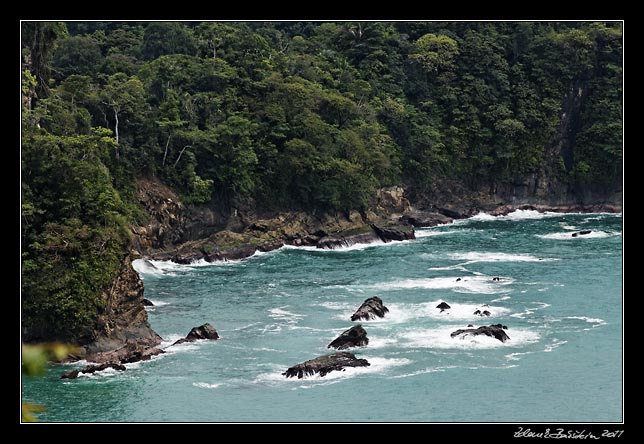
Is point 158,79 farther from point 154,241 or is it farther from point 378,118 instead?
point 378,118

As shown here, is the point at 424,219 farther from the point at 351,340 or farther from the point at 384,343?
the point at 351,340

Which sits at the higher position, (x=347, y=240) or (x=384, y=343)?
(x=347, y=240)

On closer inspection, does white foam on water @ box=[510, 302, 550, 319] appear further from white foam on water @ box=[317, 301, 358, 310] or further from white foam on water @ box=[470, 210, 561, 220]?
white foam on water @ box=[470, 210, 561, 220]

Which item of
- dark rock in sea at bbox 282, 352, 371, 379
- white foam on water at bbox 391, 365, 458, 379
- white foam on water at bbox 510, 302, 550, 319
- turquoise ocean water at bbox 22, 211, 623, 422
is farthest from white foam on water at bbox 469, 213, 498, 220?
dark rock in sea at bbox 282, 352, 371, 379

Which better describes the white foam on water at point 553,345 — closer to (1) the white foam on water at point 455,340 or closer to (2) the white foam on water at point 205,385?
(1) the white foam on water at point 455,340

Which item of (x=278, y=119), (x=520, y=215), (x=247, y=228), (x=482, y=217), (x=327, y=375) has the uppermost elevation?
(x=278, y=119)

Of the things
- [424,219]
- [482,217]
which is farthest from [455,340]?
[482,217]
